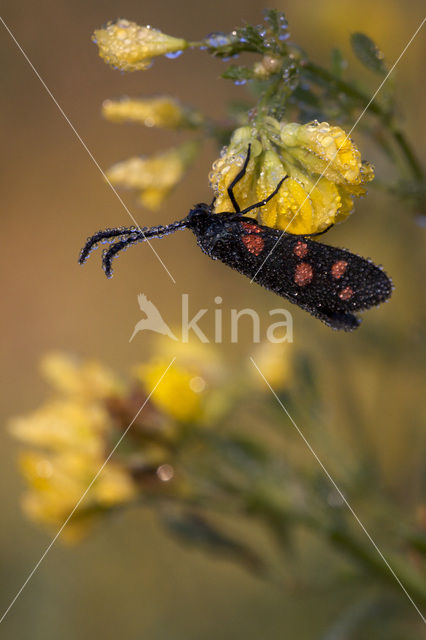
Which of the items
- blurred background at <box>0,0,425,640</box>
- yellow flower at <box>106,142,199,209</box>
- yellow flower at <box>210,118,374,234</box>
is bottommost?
blurred background at <box>0,0,425,640</box>

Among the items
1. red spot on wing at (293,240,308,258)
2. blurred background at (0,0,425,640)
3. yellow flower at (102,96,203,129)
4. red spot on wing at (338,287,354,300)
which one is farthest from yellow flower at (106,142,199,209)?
blurred background at (0,0,425,640)

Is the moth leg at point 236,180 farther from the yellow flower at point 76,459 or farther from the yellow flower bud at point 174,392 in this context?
the yellow flower at point 76,459

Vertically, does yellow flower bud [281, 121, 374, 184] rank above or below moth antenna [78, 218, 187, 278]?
above

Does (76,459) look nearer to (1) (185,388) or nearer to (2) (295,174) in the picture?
(1) (185,388)

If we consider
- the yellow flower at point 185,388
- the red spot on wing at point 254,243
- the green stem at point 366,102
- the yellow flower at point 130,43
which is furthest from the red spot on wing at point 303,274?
the yellow flower at point 185,388

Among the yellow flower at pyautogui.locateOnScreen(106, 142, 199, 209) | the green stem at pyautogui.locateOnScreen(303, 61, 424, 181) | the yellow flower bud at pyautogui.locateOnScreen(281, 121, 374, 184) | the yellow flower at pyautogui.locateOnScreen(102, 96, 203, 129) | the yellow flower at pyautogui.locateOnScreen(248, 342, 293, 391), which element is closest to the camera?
the yellow flower bud at pyautogui.locateOnScreen(281, 121, 374, 184)

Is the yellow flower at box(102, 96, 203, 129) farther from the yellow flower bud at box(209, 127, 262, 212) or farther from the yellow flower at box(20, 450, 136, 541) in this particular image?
the yellow flower at box(20, 450, 136, 541)
